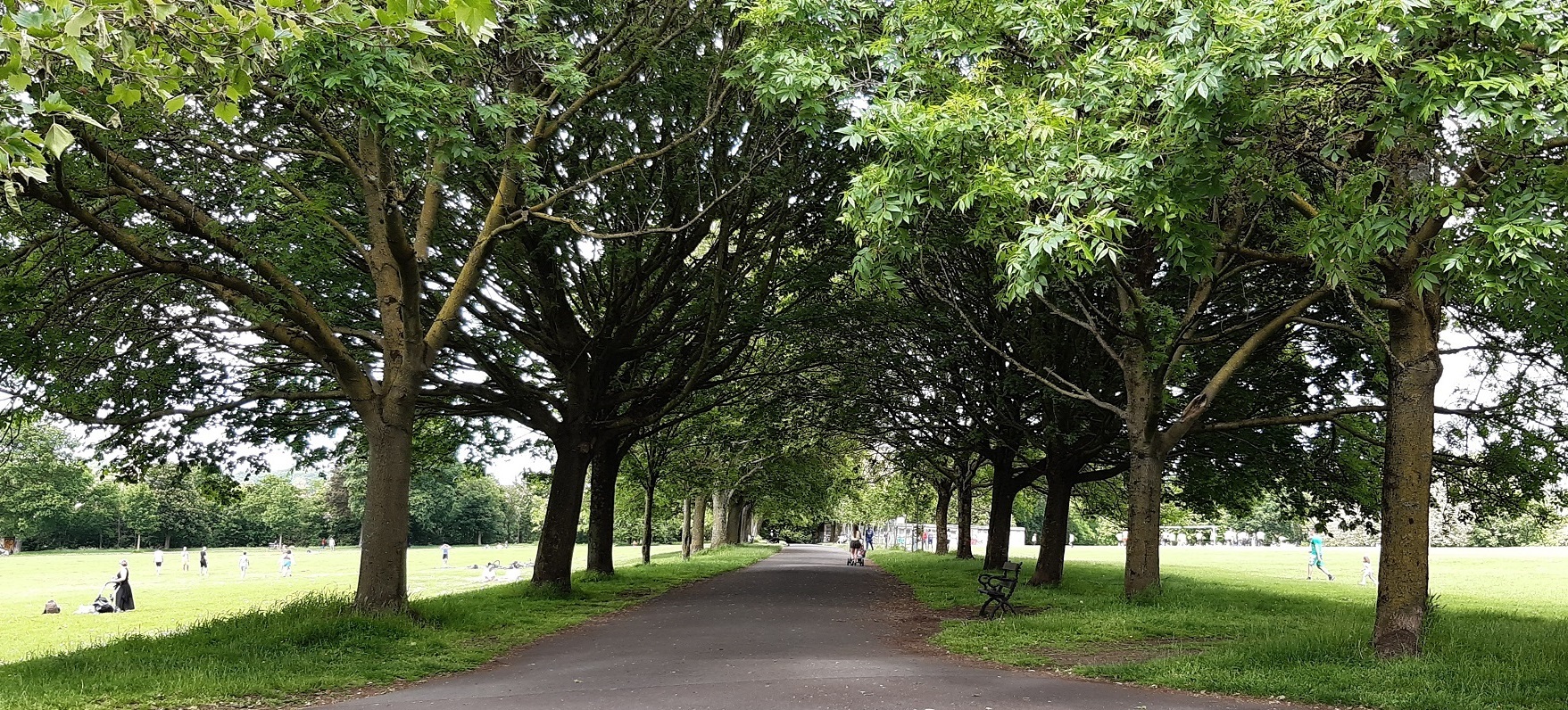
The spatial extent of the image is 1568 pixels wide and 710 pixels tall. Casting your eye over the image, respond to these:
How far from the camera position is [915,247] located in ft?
29.2

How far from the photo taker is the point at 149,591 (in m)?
32.4

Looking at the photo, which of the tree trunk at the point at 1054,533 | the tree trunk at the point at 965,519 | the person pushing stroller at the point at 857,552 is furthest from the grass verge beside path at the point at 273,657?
the person pushing stroller at the point at 857,552

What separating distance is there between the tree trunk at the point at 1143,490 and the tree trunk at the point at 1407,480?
5191mm

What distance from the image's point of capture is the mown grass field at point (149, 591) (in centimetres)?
1783

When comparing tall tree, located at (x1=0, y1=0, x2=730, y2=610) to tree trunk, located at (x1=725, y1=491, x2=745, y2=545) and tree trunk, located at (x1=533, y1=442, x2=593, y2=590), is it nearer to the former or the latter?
tree trunk, located at (x1=533, y1=442, x2=593, y2=590)

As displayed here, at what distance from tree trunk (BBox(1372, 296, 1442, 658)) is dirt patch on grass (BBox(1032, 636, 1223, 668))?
6.26 ft

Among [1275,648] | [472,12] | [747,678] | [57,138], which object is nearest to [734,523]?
[747,678]

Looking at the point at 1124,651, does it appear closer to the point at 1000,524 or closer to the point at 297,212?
the point at 297,212

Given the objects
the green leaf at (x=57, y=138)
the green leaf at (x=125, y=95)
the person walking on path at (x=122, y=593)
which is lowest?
the person walking on path at (x=122, y=593)

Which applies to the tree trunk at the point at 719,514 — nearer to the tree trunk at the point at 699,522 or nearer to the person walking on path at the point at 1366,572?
the tree trunk at the point at 699,522

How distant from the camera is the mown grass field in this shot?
702 inches

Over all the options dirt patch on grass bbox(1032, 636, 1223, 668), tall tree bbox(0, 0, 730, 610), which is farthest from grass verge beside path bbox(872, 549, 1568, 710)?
tall tree bbox(0, 0, 730, 610)

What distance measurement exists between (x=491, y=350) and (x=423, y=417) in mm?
2724

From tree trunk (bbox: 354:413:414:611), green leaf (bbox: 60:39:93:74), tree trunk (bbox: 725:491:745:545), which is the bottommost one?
tree trunk (bbox: 725:491:745:545)
